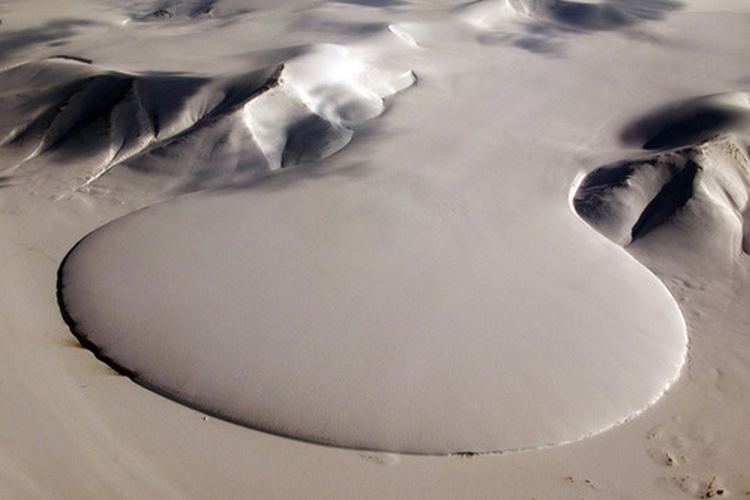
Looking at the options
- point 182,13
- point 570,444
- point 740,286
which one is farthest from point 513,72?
point 570,444

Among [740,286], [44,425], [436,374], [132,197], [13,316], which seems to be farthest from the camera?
[132,197]

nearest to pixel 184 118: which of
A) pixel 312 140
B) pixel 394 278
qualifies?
pixel 312 140

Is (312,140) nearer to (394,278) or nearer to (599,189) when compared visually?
(394,278)

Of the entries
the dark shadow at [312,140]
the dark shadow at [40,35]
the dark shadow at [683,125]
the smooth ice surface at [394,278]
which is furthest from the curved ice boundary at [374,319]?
the dark shadow at [40,35]

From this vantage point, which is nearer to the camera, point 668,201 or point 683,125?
point 668,201

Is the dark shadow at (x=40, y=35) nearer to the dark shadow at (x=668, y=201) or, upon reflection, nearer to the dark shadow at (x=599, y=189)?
the dark shadow at (x=599, y=189)

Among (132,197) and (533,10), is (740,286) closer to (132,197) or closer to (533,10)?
(132,197)

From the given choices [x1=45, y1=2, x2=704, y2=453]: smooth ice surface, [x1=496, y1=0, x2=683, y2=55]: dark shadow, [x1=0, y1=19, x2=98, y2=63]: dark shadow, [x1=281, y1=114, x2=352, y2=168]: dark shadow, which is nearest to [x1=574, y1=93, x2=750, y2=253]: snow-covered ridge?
[x1=45, y1=2, x2=704, y2=453]: smooth ice surface
